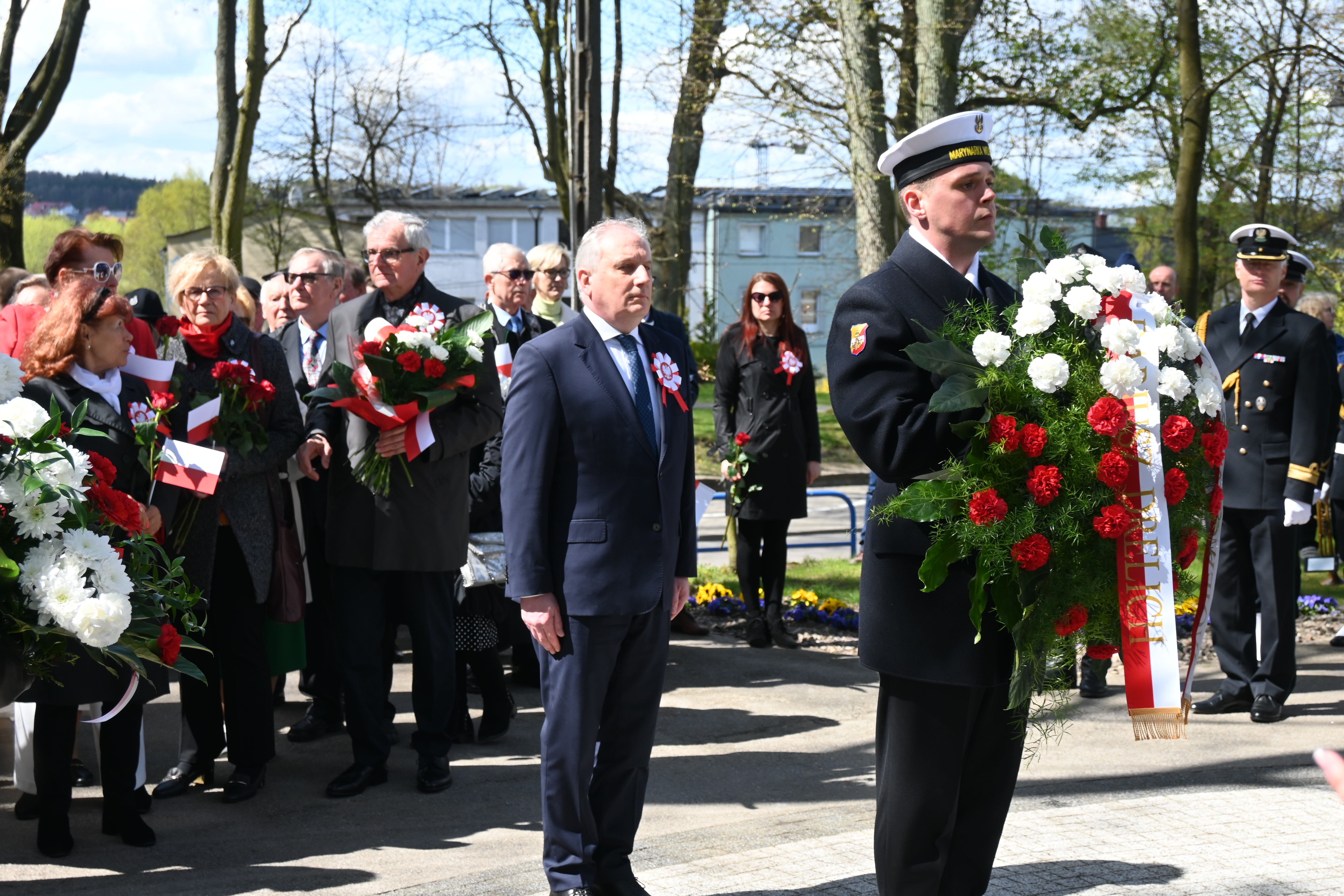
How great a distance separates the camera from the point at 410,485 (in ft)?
17.9

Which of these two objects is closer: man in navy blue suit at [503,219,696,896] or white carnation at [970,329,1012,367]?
white carnation at [970,329,1012,367]

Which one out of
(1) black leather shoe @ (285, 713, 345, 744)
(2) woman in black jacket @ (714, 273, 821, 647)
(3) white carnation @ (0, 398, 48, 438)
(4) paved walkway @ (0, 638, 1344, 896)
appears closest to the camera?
(3) white carnation @ (0, 398, 48, 438)

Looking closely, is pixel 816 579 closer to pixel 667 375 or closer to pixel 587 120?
pixel 587 120

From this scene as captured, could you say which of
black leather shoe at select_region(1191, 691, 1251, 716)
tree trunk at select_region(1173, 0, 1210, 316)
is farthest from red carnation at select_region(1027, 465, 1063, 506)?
tree trunk at select_region(1173, 0, 1210, 316)

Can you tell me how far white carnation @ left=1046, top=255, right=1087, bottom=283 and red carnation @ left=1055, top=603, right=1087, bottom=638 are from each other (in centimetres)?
80

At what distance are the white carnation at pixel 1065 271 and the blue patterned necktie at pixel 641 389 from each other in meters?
1.48

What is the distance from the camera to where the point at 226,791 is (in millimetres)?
5359

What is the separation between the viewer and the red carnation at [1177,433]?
10.4 ft

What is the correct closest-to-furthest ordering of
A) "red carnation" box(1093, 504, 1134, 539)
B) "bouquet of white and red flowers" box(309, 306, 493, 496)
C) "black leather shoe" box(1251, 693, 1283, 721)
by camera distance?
"red carnation" box(1093, 504, 1134, 539) → "bouquet of white and red flowers" box(309, 306, 493, 496) → "black leather shoe" box(1251, 693, 1283, 721)

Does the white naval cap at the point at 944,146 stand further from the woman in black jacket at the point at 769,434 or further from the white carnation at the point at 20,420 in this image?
the woman in black jacket at the point at 769,434

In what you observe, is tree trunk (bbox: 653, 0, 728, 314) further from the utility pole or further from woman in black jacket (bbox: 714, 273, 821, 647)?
woman in black jacket (bbox: 714, 273, 821, 647)

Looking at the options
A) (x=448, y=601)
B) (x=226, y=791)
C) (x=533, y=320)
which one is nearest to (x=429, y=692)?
(x=448, y=601)

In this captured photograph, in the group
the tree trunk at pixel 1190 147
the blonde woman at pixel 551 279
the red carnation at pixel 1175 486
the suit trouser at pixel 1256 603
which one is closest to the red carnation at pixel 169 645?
the red carnation at pixel 1175 486

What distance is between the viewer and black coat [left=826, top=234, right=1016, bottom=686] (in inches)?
126
